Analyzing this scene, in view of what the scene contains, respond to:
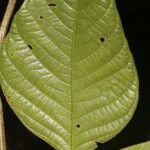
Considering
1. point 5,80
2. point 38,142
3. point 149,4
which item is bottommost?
point 38,142

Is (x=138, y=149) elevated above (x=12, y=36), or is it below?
below

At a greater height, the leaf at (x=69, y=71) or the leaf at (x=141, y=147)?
the leaf at (x=69, y=71)

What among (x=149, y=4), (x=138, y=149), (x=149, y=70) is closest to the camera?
(x=138, y=149)

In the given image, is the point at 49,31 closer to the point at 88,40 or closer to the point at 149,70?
the point at 88,40

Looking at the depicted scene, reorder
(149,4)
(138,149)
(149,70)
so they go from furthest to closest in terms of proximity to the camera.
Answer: (149,70) → (149,4) → (138,149)

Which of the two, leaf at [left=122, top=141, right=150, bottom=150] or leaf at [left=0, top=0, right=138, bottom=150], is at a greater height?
leaf at [left=0, top=0, right=138, bottom=150]

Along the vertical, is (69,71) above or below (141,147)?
above

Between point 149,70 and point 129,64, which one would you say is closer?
point 129,64

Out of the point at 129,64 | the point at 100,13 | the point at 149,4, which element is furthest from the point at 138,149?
the point at 149,4
